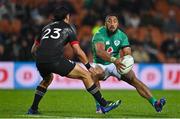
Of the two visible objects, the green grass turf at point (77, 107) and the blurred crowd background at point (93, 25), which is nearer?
the green grass turf at point (77, 107)

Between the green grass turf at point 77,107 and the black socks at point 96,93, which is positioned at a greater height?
the black socks at point 96,93

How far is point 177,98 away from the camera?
60.4 ft

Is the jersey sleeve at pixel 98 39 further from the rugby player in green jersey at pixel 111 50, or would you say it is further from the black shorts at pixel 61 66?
the black shorts at pixel 61 66

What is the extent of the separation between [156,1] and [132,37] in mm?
3277

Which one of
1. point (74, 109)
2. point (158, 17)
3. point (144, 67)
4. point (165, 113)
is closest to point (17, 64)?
point (144, 67)

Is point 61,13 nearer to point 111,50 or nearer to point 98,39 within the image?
point 98,39

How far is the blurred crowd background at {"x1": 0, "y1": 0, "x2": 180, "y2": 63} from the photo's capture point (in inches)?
935

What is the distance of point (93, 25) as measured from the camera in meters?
24.7

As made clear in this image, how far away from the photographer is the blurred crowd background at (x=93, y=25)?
23.8 metres

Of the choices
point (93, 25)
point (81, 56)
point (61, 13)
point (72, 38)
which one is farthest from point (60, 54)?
point (93, 25)

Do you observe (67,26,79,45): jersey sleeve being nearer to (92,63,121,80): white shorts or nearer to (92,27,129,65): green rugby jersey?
(92,27,129,65): green rugby jersey

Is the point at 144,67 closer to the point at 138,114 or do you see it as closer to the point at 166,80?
the point at 166,80

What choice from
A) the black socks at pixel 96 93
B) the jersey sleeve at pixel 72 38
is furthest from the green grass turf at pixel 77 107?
the jersey sleeve at pixel 72 38

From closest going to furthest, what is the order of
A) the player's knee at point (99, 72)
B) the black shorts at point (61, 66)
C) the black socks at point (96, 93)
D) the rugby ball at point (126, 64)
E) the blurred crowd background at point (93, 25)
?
the black shorts at point (61, 66), the black socks at point (96, 93), the rugby ball at point (126, 64), the player's knee at point (99, 72), the blurred crowd background at point (93, 25)
